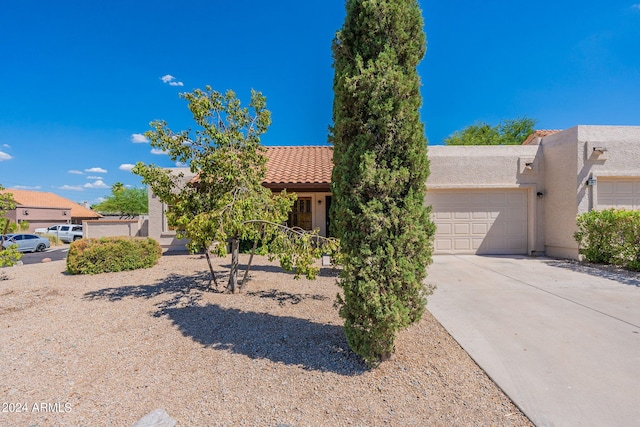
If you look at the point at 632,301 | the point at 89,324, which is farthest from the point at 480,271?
the point at 89,324

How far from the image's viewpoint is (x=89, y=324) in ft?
14.0

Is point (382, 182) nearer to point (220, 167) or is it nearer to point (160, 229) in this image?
point (220, 167)

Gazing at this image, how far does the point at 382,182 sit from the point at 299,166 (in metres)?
10.00

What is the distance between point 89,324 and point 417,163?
5166 millimetres

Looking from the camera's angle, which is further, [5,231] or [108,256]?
[108,256]

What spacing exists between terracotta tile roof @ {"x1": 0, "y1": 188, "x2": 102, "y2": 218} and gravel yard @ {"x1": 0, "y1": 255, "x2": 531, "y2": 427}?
128ft

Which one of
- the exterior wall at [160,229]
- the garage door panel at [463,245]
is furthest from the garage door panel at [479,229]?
the exterior wall at [160,229]

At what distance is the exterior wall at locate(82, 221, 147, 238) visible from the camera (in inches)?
550

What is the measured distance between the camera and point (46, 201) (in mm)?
35188

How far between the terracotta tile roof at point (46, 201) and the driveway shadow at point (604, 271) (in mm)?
44921

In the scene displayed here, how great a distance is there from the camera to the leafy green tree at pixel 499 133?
23062 mm

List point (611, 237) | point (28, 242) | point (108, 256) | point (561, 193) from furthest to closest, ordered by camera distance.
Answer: point (28, 242)
point (561, 193)
point (611, 237)
point (108, 256)

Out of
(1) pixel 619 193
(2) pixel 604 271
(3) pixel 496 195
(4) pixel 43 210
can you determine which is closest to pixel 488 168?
(3) pixel 496 195

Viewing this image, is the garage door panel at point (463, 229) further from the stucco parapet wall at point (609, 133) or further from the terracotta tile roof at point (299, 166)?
the terracotta tile roof at point (299, 166)
